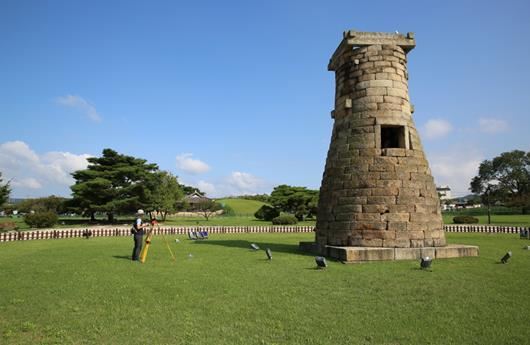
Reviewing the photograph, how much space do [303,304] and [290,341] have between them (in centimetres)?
176

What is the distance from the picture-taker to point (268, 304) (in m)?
6.50

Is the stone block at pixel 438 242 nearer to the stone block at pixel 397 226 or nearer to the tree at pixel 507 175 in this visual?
the stone block at pixel 397 226

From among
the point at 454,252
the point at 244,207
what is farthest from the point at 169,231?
the point at 244,207

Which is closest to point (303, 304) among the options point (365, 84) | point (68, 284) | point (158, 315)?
point (158, 315)

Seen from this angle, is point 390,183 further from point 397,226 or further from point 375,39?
point 375,39

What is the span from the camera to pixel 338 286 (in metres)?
7.85

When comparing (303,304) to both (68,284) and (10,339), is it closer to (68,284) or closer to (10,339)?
(10,339)

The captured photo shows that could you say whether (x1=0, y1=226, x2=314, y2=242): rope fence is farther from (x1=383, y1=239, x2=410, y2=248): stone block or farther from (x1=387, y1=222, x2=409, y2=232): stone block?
(x1=387, y1=222, x2=409, y2=232): stone block

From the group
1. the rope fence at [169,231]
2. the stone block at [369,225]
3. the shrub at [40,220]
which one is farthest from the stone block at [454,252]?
the shrub at [40,220]

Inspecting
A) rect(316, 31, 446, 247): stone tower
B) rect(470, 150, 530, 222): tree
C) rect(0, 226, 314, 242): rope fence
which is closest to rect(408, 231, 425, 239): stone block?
rect(316, 31, 446, 247): stone tower

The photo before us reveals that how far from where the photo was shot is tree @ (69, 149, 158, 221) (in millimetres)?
39281

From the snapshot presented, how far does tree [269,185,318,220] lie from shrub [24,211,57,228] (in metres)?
29.7

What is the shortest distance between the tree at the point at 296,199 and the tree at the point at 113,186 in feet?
62.3

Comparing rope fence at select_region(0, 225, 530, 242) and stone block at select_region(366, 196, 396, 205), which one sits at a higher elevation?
stone block at select_region(366, 196, 396, 205)
